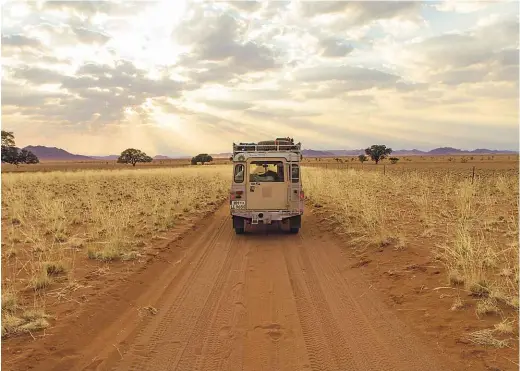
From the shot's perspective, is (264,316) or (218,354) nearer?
(218,354)

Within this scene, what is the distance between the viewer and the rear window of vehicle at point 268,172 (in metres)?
12.9

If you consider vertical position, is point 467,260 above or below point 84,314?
above

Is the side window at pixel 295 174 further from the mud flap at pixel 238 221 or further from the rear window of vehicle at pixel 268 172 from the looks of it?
the mud flap at pixel 238 221

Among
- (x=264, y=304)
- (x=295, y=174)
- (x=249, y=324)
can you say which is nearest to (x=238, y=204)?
(x=295, y=174)

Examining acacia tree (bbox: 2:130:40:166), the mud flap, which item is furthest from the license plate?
acacia tree (bbox: 2:130:40:166)

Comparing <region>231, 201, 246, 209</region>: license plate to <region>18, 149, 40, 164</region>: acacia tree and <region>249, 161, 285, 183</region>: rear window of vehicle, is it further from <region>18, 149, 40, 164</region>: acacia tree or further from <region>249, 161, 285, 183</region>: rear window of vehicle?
<region>18, 149, 40, 164</region>: acacia tree

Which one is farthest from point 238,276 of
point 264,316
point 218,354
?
point 218,354

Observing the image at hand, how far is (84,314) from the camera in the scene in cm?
607

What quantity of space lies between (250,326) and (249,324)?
0.22 feet

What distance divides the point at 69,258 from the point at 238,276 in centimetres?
396

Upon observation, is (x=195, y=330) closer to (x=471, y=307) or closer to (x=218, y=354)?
(x=218, y=354)

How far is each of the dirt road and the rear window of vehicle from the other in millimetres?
4256

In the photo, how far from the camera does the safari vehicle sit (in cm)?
1255

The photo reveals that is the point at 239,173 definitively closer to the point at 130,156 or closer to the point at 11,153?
the point at 11,153
